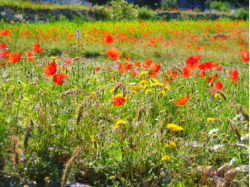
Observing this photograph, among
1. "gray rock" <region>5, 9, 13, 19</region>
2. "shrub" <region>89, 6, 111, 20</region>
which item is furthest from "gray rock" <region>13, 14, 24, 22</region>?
"shrub" <region>89, 6, 111, 20</region>

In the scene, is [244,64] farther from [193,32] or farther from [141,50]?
[193,32]

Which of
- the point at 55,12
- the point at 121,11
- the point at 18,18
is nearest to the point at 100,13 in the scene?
the point at 121,11

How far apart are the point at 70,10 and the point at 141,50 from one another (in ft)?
26.9

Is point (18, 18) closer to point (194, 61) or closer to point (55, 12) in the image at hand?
point (55, 12)

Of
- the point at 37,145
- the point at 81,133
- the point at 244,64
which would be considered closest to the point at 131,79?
the point at 81,133

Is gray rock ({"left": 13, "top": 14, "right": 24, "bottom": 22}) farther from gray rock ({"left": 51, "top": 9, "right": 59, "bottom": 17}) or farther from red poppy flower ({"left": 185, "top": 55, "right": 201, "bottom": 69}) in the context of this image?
red poppy flower ({"left": 185, "top": 55, "right": 201, "bottom": 69})

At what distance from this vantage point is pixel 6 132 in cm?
157

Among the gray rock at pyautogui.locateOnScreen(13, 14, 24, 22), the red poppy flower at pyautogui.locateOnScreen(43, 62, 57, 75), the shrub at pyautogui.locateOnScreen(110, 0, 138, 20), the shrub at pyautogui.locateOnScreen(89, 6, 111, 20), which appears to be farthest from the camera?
the shrub at pyautogui.locateOnScreen(89, 6, 111, 20)

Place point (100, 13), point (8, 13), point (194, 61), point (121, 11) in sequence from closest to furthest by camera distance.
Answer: point (194, 61) → point (8, 13) → point (121, 11) → point (100, 13)

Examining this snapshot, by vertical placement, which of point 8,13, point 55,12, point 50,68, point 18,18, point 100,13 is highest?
point 100,13

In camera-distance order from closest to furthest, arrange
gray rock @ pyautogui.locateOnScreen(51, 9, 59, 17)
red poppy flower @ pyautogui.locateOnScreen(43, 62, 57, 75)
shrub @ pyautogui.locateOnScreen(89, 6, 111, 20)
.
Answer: red poppy flower @ pyautogui.locateOnScreen(43, 62, 57, 75)
gray rock @ pyautogui.locateOnScreen(51, 9, 59, 17)
shrub @ pyautogui.locateOnScreen(89, 6, 111, 20)

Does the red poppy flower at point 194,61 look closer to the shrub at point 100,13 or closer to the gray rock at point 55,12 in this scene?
the gray rock at point 55,12

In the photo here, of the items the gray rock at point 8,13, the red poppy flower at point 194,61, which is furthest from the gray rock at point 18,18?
the red poppy flower at point 194,61

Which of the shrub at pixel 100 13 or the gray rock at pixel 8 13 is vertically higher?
the shrub at pixel 100 13
